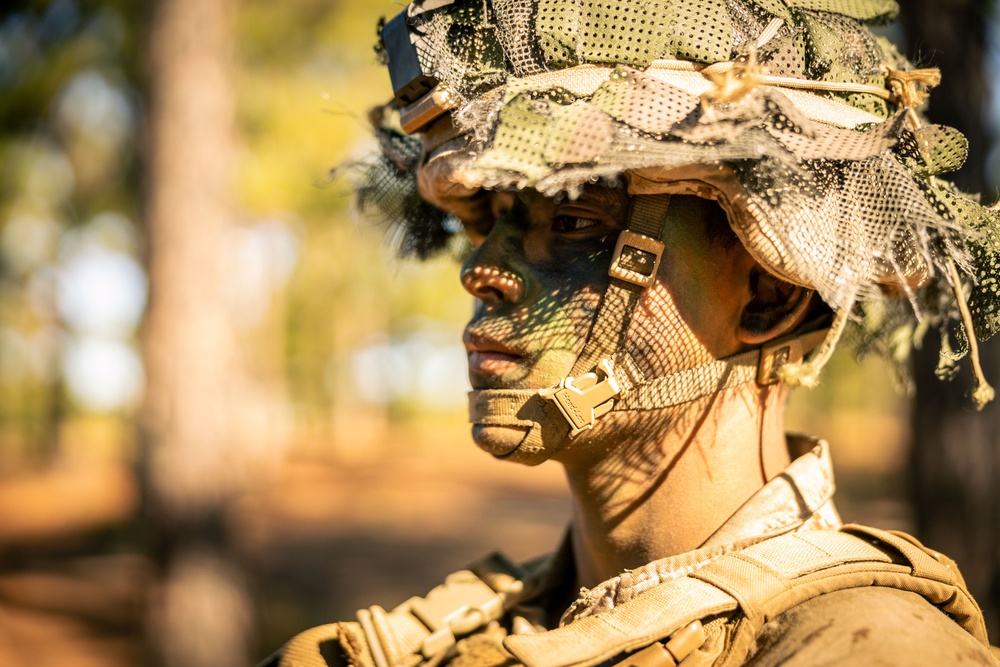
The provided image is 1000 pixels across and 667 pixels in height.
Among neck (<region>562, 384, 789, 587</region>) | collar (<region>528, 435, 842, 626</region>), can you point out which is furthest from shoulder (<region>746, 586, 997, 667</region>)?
neck (<region>562, 384, 789, 587</region>)

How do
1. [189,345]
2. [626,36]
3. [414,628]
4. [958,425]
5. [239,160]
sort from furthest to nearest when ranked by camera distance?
1. [239,160]
2. [189,345]
3. [958,425]
4. [414,628]
5. [626,36]

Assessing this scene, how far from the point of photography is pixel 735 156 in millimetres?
1851

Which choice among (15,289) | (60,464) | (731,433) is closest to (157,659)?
(731,433)

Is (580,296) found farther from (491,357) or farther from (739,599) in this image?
(739,599)

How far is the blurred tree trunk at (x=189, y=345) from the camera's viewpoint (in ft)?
21.9

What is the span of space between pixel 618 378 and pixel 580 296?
22 centimetres

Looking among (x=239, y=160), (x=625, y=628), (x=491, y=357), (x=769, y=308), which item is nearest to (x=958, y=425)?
(x=769, y=308)

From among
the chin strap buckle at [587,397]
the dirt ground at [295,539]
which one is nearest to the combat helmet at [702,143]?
the chin strap buckle at [587,397]

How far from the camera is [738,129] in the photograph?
6.08 feet

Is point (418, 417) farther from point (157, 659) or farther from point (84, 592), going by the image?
point (157, 659)

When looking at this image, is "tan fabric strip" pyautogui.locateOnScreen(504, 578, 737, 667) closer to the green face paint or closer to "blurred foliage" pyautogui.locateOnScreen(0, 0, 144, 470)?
the green face paint

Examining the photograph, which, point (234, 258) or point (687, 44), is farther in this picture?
point (234, 258)

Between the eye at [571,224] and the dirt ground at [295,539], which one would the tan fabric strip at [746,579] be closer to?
the eye at [571,224]

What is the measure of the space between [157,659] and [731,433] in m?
5.85
